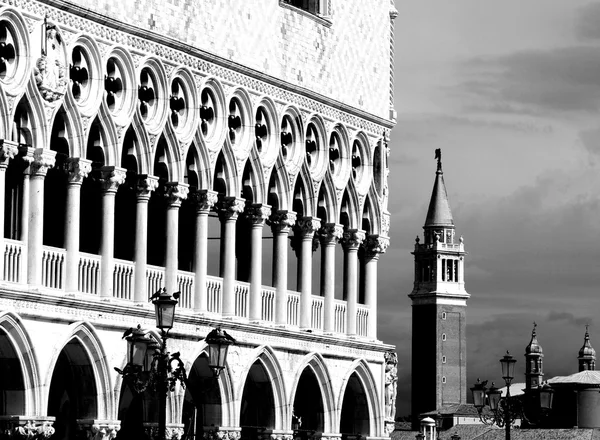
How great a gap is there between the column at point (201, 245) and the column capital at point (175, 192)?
0.69 meters

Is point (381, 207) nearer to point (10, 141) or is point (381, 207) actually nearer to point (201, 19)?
point (201, 19)

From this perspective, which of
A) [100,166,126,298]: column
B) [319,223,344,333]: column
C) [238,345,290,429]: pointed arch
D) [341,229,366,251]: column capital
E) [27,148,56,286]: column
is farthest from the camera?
[341,229,366,251]: column capital

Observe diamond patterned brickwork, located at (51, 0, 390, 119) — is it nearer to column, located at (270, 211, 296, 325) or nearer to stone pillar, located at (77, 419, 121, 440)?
column, located at (270, 211, 296, 325)

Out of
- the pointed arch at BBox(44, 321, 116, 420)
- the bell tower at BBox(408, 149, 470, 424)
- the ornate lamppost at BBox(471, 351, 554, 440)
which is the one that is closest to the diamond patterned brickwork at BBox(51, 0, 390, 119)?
the pointed arch at BBox(44, 321, 116, 420)

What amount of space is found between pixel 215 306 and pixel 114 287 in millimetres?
2899

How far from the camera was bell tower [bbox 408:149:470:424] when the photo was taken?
5089 inches

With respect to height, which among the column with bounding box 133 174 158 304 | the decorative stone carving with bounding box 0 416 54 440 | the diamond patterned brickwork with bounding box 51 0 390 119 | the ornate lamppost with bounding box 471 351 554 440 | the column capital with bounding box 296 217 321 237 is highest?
the diamond patterned brickwork with bounding box 51 0 390 119

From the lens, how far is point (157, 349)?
21.8m

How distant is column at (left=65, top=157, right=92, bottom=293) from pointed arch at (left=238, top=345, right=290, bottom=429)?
5031 millimetres

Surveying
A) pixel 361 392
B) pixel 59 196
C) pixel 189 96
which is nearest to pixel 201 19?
pixel 189 96

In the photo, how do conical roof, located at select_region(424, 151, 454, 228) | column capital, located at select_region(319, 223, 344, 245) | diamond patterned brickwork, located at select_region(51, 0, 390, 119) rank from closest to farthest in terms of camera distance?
1. diamond patterned brickwork, located at select_region(51, 0, 390, 119)
2. column capital, located at select_region(319, 223, 344, 245)
3. conical roof, located at select_region(424, 151, 454, 228)

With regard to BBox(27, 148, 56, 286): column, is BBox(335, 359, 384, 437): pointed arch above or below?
below

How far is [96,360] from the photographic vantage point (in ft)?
86.9

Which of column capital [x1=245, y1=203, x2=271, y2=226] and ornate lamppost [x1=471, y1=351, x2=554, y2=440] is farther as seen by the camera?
column capital [x1=245, y1=203, x2=271, y2=226]
